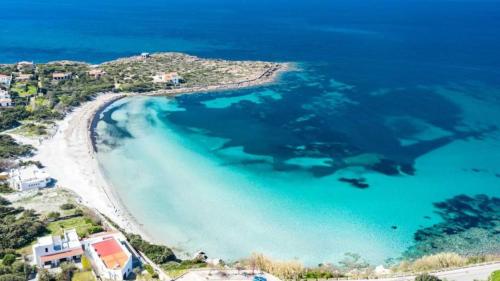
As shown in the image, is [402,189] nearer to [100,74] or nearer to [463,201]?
[463,201]

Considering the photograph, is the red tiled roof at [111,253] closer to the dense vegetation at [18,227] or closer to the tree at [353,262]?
the dense vegetation at [18,227]

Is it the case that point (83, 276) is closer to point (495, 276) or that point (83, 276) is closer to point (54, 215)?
point (54, 215)

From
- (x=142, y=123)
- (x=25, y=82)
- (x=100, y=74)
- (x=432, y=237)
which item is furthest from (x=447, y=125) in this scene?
(x=25, y=82)

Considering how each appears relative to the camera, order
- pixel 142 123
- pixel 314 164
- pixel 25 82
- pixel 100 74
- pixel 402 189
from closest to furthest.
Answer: pixel 402 189, pixel 314 164, pixel 142 123, pixel 25 82, pixel 100 74

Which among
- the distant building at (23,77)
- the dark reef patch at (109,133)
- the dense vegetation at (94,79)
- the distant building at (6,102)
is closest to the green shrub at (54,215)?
the dark reef patch at (109,133)

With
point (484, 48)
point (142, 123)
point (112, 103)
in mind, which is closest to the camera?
point (142, 123)

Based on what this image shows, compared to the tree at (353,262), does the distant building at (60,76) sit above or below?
above

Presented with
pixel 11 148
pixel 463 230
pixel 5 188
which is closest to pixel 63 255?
pixel 5 188
